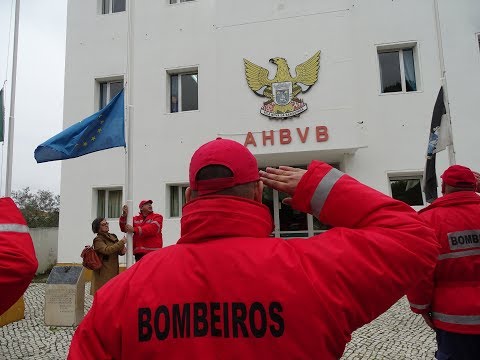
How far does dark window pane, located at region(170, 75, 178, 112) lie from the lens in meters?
11.5

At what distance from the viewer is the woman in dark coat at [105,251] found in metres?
6.72

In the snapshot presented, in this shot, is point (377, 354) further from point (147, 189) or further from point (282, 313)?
point (147, 189)

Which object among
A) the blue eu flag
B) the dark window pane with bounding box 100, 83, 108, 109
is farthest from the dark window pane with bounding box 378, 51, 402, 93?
the dark window pane with bounding box 100, 83, 108, 109

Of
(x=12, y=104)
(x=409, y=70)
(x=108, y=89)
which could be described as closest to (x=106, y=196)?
(x=108, y=89)

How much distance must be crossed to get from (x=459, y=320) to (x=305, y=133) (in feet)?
24.3

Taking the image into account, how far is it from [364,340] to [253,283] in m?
4.84

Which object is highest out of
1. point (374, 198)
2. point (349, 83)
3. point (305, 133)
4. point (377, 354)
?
point (349, 83)

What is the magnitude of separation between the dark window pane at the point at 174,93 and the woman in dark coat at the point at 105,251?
18.0ft

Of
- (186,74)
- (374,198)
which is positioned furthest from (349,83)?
(374,198)

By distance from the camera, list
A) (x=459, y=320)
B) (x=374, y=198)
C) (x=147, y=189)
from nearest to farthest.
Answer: (x=374, y=198), (x=459, y=320), (x=147, y=189)

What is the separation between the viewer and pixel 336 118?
9398 mm

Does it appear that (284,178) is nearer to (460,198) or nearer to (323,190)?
(323,190)

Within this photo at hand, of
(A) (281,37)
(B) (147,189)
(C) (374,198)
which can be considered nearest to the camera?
(C) (374,198)

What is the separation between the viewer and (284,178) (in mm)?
1324
